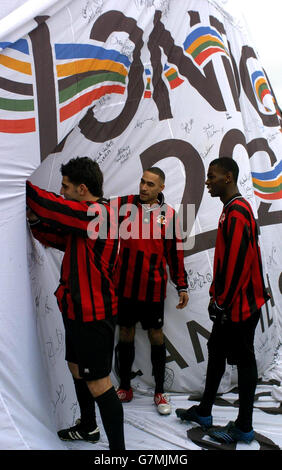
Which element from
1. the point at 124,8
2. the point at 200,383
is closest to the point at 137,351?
the point at 200,383

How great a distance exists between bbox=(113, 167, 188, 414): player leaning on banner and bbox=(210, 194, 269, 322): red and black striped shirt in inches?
18.2

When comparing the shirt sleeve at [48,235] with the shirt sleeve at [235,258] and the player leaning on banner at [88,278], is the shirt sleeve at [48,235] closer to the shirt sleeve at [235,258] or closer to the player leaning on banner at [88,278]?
the player leaning on banner at [88,278]

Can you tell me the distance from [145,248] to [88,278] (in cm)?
75

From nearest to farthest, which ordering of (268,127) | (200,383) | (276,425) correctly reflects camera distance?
1. (276,425)
2. (200,383)
3. (268,127)

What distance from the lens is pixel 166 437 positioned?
1.99 meters

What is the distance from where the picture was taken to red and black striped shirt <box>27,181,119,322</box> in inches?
59.8

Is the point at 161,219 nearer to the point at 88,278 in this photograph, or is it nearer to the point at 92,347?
the point at 88,278

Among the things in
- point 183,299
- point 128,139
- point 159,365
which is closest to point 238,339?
point 183,299

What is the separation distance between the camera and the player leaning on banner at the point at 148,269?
2252 millimetres

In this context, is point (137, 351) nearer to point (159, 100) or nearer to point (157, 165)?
point (157, 165)

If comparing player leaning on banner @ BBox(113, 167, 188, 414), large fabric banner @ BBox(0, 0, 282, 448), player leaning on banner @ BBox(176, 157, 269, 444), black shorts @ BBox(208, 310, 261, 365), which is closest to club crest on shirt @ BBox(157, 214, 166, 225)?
player leaning on banner @ BBox(113, 167, 188, 414)

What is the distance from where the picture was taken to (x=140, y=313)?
7.81 feet

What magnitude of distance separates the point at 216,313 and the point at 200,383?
2.56ft
